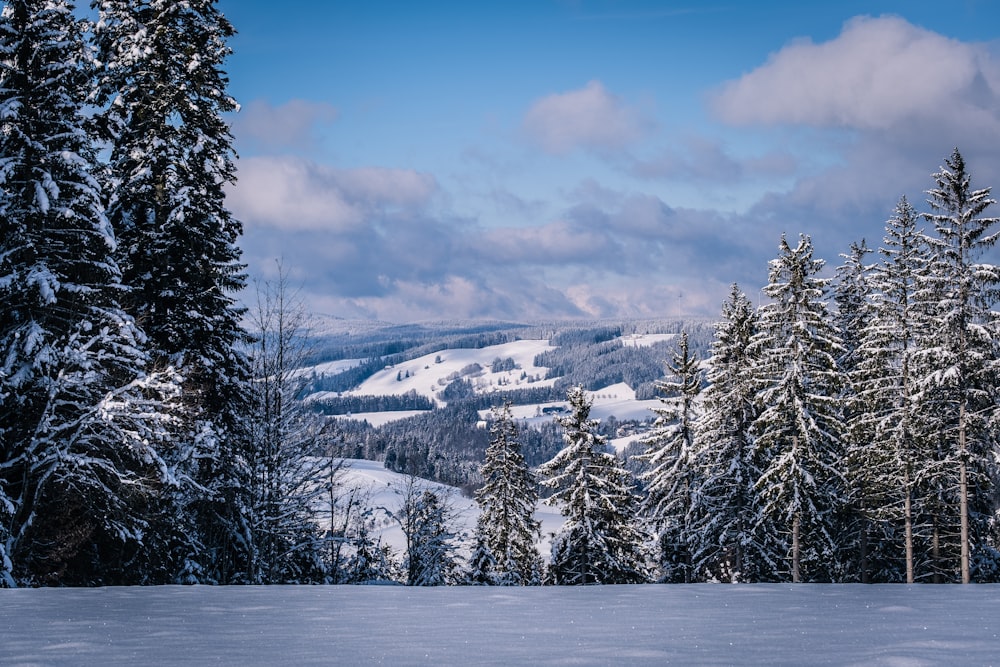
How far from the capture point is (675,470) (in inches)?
1298

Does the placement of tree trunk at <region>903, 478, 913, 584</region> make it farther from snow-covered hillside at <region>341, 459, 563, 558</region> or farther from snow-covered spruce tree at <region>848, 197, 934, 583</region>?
snow-covered hillside at <region>341, 459, 563, 558</region>

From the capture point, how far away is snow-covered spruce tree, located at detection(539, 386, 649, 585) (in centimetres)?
3241

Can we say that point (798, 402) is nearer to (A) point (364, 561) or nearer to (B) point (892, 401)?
(B) point (892, 401)

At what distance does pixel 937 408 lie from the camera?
85.9ft

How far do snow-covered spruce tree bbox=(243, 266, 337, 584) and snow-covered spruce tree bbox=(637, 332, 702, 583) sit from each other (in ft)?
56.1

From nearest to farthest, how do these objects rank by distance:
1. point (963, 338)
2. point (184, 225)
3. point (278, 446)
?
point (184, 225) < point (278, 446) < point (963, 338)

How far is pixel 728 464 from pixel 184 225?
24.3m

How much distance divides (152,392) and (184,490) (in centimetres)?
279

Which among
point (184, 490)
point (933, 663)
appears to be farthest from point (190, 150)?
point (933, 663)

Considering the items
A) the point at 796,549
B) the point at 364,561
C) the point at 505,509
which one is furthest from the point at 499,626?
the point at 505,509

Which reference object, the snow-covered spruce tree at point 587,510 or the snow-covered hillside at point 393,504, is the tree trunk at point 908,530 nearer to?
the snow-covered spruce tree at point 587,510

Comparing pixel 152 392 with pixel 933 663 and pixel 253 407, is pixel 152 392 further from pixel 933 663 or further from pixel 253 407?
pixel 933 663

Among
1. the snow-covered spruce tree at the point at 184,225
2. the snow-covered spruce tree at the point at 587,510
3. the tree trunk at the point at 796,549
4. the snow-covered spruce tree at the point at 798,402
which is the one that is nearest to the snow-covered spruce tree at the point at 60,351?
the snow-covered spruce tree at the point at 184,225

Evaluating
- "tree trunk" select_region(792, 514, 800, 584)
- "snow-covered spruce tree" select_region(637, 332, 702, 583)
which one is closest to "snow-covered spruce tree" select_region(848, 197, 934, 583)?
"tree trunk" select_region(792, 514, 800, 584)
